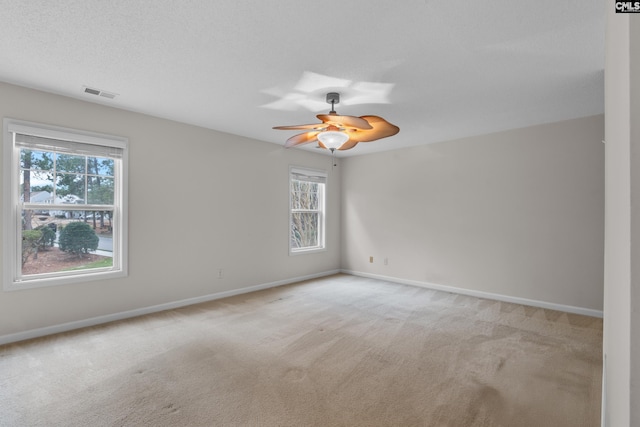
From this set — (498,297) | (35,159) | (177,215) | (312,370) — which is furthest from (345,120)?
(498,297)

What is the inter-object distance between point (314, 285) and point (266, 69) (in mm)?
3715

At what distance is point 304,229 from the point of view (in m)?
6.05

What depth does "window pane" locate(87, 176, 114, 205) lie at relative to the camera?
3.52m

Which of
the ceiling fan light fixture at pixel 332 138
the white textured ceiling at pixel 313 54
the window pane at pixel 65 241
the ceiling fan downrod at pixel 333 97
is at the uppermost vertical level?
the white textured ceiling at pixel 313 54

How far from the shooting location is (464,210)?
192 inches

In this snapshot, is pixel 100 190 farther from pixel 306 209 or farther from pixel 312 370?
pixel 306 209

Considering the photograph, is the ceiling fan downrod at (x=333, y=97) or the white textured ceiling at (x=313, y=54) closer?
the white textured ceiling at (x=313, y=54)

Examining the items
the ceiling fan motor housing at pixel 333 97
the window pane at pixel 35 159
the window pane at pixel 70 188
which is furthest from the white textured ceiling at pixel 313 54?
the window pane at pixel 70 188

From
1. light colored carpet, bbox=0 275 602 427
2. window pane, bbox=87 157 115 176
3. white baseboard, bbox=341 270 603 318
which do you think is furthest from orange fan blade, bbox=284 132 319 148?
white baseboard, bbox=341 270 603 318

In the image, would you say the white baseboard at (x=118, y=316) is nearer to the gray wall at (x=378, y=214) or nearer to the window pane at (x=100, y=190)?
the gray wall at (x=378, y=214)

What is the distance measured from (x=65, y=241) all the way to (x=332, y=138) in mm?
3051

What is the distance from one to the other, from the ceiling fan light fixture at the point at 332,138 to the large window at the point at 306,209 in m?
2.51

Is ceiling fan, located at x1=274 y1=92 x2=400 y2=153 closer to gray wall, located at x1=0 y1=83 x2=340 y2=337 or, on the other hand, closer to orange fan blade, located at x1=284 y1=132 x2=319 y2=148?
orange fan blade, located at x1=284 y1=132 x2=319 y2=148

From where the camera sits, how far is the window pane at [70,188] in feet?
10.9
